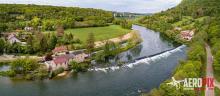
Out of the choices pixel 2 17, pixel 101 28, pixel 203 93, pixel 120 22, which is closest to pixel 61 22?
pixel 101 28

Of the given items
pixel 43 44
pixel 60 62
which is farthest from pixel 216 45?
pixel 43 44

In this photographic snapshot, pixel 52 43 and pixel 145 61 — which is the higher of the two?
pixel 52 43

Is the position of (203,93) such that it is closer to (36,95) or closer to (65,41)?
(36,95)

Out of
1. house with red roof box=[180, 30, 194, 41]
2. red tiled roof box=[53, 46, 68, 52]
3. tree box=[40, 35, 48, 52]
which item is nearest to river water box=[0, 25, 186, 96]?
red tiled roof box=[53, 46, 68, 52]

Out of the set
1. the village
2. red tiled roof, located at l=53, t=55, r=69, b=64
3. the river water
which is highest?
red tiled roof, located at l=53, t=55, r=69, b=64

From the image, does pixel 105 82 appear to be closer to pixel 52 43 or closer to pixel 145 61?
pixel 145 61

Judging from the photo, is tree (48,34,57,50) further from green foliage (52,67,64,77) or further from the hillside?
the hillside
